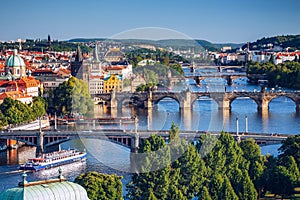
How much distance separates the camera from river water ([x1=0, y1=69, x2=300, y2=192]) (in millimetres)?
20234

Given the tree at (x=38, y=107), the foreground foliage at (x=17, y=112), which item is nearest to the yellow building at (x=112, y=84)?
the tree at (x=38, y=107)

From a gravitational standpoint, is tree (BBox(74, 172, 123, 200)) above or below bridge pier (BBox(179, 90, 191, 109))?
above

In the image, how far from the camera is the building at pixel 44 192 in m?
8.11

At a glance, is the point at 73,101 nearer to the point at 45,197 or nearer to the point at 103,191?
the point at 103,191

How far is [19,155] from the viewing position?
918 inches

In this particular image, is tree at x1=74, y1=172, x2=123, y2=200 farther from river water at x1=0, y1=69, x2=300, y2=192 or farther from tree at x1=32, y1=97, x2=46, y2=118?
tree at x1=32, y1=97, x2=46, y2=118

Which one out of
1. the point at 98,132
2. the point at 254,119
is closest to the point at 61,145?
the point at 98,132

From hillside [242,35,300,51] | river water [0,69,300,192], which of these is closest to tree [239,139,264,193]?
river water [0,69,300,192]

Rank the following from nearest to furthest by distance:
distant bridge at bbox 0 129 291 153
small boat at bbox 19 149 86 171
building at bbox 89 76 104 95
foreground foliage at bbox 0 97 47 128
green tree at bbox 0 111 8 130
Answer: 1. small boat at bbox 19 149 86 171
2. distant bridge at bbox 0 129 291 153
3. green tree at bbox 0 111 8 130
4. foreground foliage at bbox 0 97 47 128
5. building at bbox 89 76 104 95

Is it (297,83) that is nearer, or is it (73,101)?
(73,101)

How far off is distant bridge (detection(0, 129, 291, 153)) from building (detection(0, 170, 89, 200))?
13.3 metres

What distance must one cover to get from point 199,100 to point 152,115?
6.28m

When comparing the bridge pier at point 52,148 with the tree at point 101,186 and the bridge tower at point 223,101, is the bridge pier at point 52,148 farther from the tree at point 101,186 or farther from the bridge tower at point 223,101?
the bridge tower at point 223,101

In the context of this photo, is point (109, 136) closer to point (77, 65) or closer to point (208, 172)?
point (208, 172)
